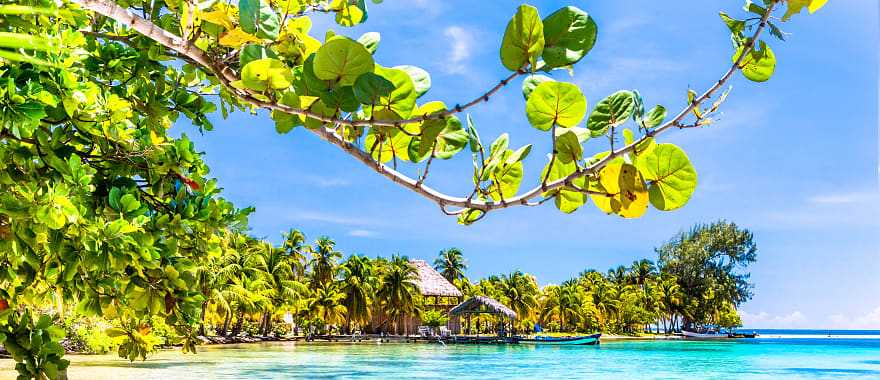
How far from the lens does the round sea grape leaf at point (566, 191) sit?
830 mm

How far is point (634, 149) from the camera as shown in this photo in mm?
725

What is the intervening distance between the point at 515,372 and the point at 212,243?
19.9 meters

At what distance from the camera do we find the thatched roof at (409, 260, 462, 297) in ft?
130

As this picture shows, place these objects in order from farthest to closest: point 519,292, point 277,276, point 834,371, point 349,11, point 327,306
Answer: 1. point 519,292
2. point 327,306
3. point 277,276
4. point 834,371
5. point 349,11

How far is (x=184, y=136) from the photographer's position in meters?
2.44

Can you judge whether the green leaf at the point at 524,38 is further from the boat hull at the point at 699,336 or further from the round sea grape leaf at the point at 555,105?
the boat hull at the point at 699,336

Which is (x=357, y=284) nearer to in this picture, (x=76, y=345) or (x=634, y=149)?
(x=76, y=345)

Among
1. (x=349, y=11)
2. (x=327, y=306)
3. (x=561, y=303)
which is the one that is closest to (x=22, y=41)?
(x=349, y=11)

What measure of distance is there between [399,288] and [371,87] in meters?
37.3

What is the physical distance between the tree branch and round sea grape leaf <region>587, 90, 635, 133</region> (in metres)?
0.03

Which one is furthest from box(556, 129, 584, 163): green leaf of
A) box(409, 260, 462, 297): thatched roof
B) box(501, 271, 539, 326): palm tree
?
box(501, 271, 539, 326): palm tree

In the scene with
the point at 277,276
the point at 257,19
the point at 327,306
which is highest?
the point at 277,276

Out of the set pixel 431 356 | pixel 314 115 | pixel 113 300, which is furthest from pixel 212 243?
pixel 431 356

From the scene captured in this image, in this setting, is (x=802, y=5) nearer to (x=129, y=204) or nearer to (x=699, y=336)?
(x=129, y=204)
